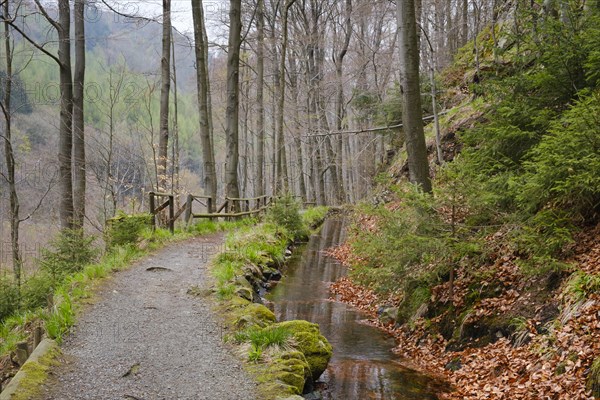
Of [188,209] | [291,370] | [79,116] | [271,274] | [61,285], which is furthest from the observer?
[188,209]

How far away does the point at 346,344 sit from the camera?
286 inches

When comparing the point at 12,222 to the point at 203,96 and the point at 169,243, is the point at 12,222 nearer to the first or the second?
the point at 169,243

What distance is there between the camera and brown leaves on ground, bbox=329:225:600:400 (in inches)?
173

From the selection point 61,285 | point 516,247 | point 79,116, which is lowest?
point 61,285

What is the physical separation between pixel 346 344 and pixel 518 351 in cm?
274

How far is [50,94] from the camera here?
13.0 meters

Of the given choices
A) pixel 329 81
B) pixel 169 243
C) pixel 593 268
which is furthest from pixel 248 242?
pixel 329 81

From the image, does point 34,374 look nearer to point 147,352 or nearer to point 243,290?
point 147,352

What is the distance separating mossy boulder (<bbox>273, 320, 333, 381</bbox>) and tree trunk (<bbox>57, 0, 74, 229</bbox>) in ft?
26.2

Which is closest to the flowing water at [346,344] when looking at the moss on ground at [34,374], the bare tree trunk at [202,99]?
the moss on ground at [34,374]

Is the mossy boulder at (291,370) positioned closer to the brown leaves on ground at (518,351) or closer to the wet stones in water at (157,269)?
the brown leaves on ground at (518,351)

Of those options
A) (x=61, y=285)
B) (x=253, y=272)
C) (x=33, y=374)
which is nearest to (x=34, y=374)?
(x=33, y=374)

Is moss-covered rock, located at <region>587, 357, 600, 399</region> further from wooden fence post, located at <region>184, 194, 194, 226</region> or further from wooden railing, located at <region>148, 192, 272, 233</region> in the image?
wooden fence post, located at <region>184, 194, 194, 226</region>

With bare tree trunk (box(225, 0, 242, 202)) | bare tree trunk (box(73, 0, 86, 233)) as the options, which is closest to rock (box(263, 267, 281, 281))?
bare tree trunk (box(73, 0, 86, 233))
